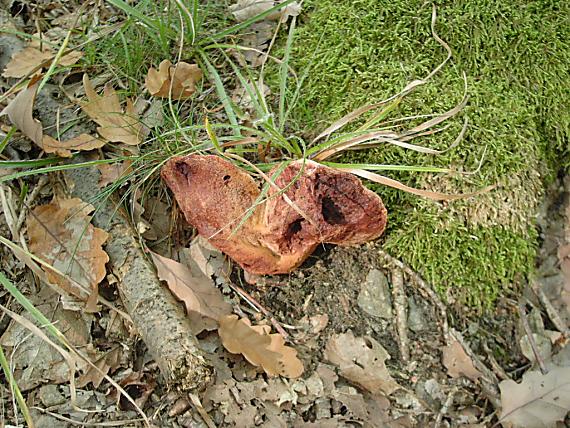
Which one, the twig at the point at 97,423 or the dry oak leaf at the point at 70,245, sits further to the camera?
the dry oak leaf at the point at 70,245

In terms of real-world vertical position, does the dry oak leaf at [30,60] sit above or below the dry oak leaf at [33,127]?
above

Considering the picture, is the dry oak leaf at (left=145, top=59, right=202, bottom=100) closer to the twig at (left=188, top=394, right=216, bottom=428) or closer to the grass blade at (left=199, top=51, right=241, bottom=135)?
the grass blade at (left=199, top=51, right=241, bottom=135)

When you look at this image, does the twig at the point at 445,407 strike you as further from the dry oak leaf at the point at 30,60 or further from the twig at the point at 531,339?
the dry oak leaf at the point at 30,60

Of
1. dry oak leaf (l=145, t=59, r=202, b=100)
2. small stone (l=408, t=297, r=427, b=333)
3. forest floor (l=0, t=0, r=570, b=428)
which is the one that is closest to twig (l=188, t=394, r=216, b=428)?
forest floor (l=0, t=0, r=570, b=428)

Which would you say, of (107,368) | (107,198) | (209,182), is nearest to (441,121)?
(209,182)

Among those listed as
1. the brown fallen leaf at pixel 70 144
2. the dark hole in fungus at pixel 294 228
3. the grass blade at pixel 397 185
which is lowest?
the dark hole in fungus at pixel 294 228

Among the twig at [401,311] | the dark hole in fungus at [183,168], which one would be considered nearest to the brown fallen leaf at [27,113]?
the dark hole in fungus at [183,168]

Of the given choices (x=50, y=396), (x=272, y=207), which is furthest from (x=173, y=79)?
(x=50, y=396)
